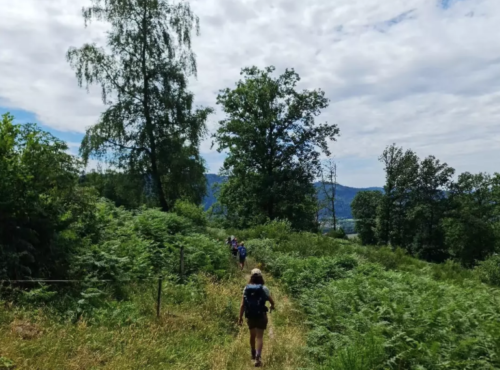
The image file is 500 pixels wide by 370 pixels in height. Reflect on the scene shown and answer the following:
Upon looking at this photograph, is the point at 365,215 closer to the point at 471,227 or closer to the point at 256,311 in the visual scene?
the point at 471,227

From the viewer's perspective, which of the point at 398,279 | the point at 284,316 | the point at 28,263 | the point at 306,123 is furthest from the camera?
the point at 306,123

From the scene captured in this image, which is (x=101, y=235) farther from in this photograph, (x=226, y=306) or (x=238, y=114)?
(x=238, y=114)

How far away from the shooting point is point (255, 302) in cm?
718

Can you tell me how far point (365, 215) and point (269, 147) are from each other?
125 ft

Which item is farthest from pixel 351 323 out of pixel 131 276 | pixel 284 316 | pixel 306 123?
pixel 306 123

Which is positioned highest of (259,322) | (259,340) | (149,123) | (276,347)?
(149,123)

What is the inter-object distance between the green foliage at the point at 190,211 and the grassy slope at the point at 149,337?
1340 centimetres

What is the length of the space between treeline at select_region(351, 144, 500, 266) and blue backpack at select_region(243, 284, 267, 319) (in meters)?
46.1

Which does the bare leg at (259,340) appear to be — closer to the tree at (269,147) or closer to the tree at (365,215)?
the tree at (269,147)

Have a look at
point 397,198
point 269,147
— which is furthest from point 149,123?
point 397,198

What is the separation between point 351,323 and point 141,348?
3.99 meters

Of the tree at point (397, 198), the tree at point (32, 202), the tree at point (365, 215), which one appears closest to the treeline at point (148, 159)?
the tree at point (32, 202)

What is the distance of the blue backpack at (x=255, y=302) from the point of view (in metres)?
7.15

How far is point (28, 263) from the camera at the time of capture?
7.97 m
